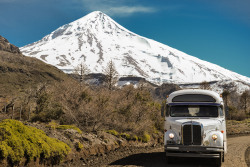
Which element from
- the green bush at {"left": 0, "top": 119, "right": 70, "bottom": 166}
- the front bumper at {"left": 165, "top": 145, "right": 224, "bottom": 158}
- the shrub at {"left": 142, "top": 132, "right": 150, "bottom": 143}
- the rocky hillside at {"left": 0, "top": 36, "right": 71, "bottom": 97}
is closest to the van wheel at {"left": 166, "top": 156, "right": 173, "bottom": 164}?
the front bumper at {"left": 165, "top": 145, "right": 224, "bottom": 158}

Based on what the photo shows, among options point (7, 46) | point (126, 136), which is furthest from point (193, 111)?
point (7, 46)

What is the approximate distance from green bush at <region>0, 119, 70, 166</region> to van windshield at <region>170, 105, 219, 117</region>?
4.48 metres

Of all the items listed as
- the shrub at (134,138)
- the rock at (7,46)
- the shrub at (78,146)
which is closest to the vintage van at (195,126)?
the shrub at (78,146)

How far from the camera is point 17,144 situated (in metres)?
7.33

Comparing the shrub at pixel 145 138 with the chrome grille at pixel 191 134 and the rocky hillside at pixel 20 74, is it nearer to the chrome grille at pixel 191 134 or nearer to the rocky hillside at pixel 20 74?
the chrome grille at pixel 191 134

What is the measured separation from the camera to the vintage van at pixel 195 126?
29.6 ft

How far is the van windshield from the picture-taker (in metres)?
9.89

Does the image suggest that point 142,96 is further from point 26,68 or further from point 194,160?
point 26,68

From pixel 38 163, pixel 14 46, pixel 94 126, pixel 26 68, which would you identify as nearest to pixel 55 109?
pixel 94 126

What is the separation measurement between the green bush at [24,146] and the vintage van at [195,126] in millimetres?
3977

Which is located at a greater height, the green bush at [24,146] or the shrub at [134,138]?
the green bush at [24,146]

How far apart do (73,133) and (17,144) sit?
175 inches

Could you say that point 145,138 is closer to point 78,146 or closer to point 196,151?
point 78,146

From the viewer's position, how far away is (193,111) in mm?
10016
